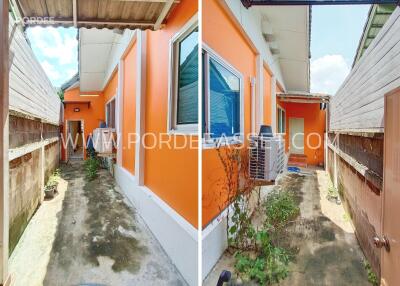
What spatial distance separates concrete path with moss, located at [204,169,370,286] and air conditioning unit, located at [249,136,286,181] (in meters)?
0.68

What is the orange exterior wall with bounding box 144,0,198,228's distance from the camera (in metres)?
2.52

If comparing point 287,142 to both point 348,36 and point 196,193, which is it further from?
point 196,193

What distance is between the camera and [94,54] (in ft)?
28.8

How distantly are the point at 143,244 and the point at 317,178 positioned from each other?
540 centimetres

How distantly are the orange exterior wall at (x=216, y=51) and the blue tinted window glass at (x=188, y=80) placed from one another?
7.9 inches

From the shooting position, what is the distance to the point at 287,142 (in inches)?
357

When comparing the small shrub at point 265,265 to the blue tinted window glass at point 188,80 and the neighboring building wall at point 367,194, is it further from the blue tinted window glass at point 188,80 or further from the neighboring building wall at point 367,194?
the blue tinted window glass at point 188,80

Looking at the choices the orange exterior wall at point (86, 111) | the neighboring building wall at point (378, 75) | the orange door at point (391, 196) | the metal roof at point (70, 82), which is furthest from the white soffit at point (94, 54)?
the orange door at point (391, 196)

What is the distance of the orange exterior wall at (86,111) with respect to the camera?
10.5 metres

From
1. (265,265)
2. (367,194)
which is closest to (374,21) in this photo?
(367,194)

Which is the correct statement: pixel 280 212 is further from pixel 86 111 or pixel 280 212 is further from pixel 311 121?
pixel 86 111

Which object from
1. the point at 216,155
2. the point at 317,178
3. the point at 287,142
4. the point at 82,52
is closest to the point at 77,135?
the point at 82,52

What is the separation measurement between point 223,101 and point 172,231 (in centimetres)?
155

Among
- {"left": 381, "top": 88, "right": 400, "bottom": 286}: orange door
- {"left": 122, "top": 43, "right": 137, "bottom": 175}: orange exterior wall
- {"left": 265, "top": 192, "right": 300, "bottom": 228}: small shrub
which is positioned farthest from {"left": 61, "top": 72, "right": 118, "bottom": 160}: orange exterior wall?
{"left": 381, "top": 88, "right": 400, "bottom": 286}: orange door
